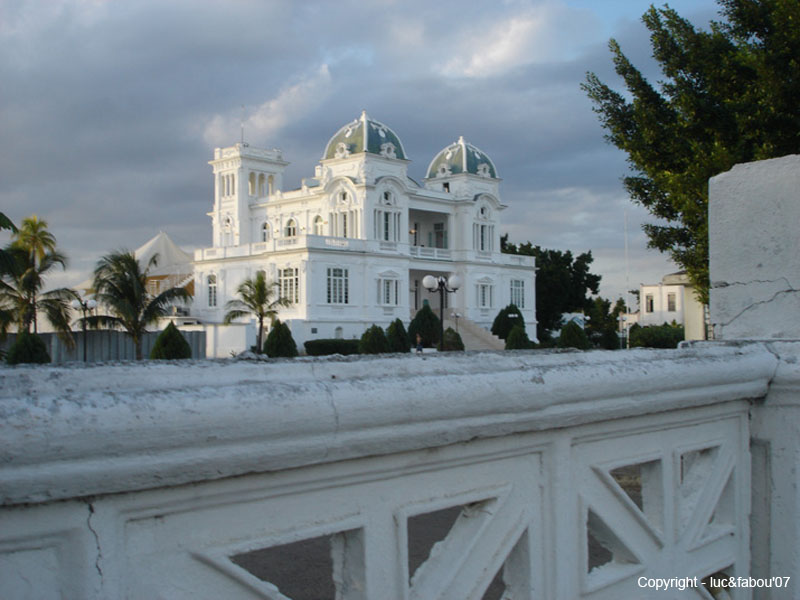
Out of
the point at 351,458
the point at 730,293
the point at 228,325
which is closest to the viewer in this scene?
the point at 351,458

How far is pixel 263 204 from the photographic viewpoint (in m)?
49.8

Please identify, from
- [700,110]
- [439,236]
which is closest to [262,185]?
[439,236]

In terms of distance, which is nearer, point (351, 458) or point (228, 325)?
point (351, 458)

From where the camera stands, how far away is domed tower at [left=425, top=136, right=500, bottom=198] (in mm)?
50656

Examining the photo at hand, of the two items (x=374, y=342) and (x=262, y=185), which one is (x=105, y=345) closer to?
(x=374, y=342)

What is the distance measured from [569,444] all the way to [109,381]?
991 mm

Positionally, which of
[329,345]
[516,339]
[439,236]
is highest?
[439,236]

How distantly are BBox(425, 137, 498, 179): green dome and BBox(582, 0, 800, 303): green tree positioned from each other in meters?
36.5

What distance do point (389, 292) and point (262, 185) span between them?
13.2 m

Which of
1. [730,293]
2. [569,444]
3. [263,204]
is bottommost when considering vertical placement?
[569,444]

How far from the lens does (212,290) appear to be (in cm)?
4512

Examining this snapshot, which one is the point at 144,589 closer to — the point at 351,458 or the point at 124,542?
the point at 124,542

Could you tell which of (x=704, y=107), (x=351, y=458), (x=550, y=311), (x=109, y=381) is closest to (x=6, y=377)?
(x=109, y=381)

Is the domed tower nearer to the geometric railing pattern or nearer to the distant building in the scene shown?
the distant building
